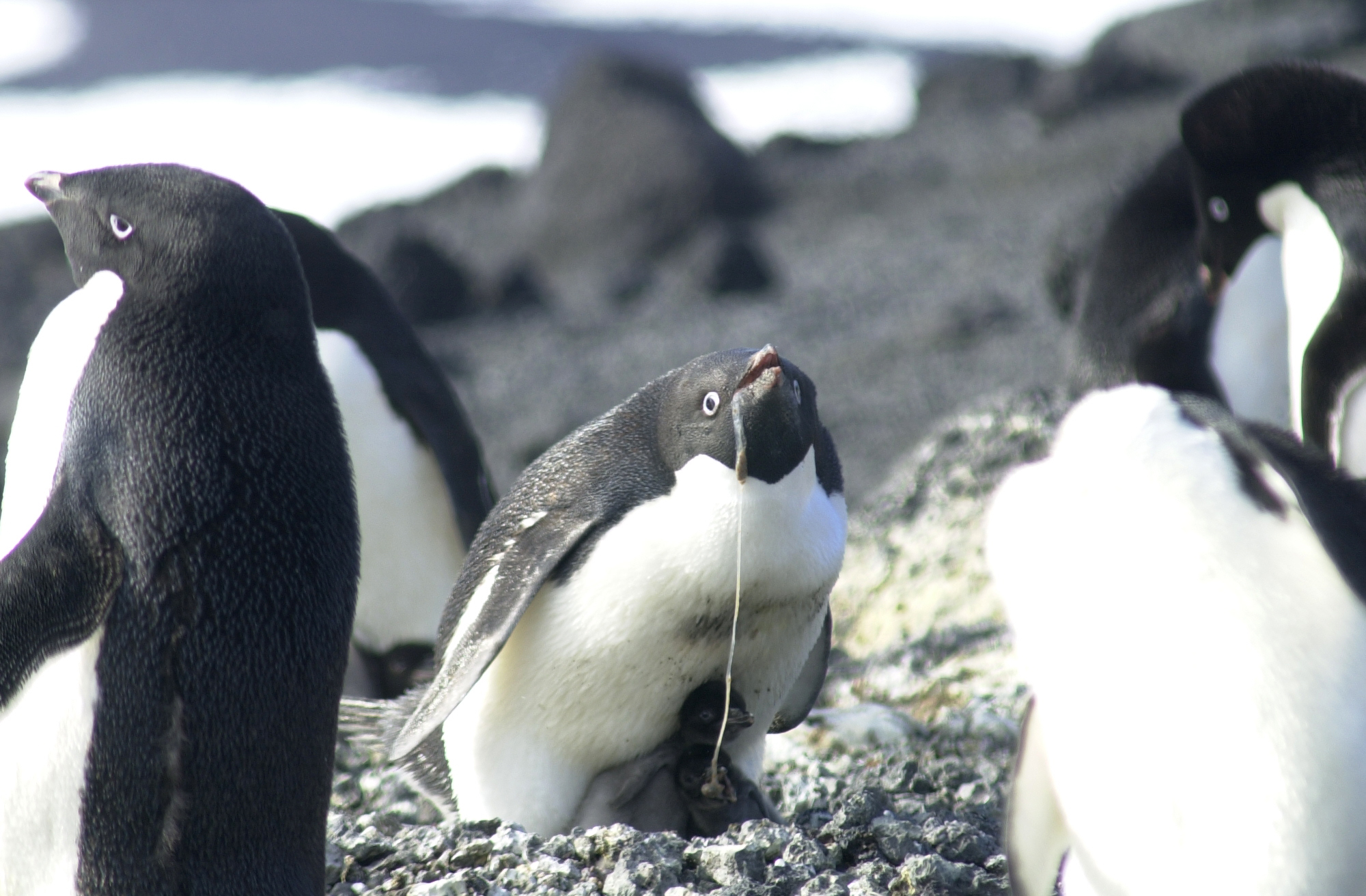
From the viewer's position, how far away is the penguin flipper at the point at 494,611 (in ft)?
10.0

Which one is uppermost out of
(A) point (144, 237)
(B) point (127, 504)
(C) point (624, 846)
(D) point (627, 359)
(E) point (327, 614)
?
(D) point (627, 359)

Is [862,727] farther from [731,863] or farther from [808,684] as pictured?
[731,863]

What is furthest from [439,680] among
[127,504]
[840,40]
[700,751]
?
[840,40]

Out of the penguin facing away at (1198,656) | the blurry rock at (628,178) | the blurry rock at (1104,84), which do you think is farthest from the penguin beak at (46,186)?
the blurry rock at (1104,84)

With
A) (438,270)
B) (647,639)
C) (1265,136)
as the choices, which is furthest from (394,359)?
(438,270)

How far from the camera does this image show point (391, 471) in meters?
4.76

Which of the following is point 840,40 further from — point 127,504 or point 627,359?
point 127,504

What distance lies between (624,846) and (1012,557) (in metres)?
0.99

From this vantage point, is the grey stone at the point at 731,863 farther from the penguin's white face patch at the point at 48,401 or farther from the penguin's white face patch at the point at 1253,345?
the penguin's white face patch at the point at 1253,345

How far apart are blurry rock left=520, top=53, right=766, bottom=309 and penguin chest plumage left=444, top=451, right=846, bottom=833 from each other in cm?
1034

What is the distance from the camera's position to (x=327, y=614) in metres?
2.40

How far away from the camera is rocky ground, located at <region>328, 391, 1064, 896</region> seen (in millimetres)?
2656

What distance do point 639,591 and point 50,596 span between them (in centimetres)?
118

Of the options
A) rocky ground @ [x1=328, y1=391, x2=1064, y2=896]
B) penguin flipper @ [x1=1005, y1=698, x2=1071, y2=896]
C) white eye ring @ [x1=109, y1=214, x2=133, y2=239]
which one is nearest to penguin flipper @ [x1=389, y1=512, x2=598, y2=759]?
rocky ground @ [x1=328, y1=391, x2=1064, y2=896]
